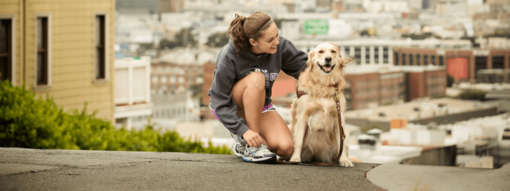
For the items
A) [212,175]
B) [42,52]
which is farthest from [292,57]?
[42,52]

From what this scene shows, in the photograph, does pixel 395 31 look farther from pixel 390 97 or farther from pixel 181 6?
pixel 181 6

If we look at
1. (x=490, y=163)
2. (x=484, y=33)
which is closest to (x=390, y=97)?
(x=484, y=33)

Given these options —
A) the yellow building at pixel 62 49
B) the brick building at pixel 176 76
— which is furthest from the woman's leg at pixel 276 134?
the brick building at pixel 176 76

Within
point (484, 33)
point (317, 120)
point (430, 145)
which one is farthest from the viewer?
point (484, 33)

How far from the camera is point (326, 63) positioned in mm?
3479

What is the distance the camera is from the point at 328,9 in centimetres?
10525

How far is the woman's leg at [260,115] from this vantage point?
3.62 m

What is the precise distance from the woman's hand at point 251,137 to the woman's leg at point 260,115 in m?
0.09

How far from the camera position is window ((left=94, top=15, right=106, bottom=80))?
45.8 ft

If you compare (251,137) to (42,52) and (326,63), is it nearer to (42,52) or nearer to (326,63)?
(326,63)

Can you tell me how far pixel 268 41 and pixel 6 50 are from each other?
8671mm

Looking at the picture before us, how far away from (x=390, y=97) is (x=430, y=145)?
23.5m

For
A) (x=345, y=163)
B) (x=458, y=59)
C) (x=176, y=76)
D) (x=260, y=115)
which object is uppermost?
(x=260, y=115)

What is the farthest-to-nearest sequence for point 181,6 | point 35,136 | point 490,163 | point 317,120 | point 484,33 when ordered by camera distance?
point 181,6 < point 484,33 < point 490,163 < point 35,136 < point 317,120
